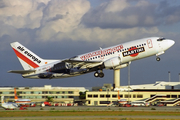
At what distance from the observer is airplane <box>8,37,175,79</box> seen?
238 ft

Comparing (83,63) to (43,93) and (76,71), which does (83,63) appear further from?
(43,93)

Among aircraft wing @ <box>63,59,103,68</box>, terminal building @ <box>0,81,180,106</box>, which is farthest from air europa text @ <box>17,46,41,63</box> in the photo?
terminal building @ <box>0,81,180,106</box>

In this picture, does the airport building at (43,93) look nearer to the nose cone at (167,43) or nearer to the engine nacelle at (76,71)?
the engine nacelle at (76,71)

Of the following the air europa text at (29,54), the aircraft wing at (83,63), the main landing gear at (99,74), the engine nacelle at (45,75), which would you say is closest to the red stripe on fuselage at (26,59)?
the air europa text at (29,54)

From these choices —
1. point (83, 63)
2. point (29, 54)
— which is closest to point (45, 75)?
point (29, 54)

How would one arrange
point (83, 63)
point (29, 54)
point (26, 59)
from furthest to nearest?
point (29, 54), point (26, 59), point (83, 63)

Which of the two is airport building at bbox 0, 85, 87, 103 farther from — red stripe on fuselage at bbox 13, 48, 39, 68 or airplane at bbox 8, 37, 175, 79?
airplane at bbox 8, 37, 175, 79

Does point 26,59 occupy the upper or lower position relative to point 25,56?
lower

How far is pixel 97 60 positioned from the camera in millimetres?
75500

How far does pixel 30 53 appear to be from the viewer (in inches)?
3342

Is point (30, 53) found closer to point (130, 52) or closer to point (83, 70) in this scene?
point (83, 70)

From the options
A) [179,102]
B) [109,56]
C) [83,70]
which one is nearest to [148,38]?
[109,56]

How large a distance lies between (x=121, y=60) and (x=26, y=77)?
80.6 feet

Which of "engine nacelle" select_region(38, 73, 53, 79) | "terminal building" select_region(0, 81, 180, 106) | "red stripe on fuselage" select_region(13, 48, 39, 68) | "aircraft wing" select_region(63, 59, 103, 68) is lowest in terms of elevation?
"terminal building" select_region(0, 81, 180, 106)
